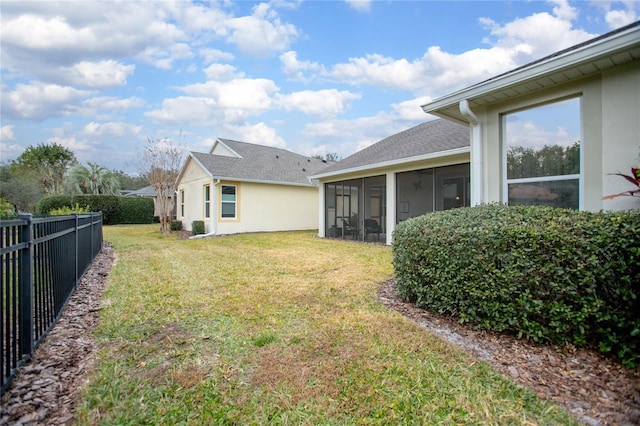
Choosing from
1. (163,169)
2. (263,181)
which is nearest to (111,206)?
(163,169)

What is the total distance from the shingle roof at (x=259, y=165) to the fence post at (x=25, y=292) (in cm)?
1166

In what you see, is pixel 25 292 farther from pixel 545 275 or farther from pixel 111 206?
pixel 111 206

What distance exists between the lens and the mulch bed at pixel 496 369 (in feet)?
6.82

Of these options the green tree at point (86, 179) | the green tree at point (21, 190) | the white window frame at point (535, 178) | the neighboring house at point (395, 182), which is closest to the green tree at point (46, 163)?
the green tree at point (21, 190)

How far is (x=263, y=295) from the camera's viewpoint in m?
4.85

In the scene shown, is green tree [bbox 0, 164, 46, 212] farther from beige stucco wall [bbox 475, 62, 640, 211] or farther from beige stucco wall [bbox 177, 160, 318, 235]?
beige stucco wall [bbox 475, 62, 640, 211]

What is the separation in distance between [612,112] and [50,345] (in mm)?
7232

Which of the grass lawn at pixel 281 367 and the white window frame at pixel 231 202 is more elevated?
the white window frame at pixel 231 202

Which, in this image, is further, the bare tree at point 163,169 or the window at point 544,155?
the bare tree at point 163,169

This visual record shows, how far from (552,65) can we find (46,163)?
4677 cm

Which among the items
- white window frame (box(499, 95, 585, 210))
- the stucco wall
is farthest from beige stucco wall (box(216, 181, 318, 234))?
white window frame (box(499, 95, 585, 210))

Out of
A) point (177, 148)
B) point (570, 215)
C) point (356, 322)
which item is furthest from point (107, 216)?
point (570, 215)

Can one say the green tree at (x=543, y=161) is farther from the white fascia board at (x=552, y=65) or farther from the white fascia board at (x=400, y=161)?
the white fascia board at (x=400, y=161)

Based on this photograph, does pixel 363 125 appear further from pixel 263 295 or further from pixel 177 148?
pixel 263 295
